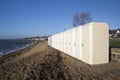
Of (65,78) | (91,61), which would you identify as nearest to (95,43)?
(91,61)

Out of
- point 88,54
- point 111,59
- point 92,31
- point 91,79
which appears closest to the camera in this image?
point 91,79

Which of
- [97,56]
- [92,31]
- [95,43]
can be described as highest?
[92,31]

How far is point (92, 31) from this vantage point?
978 centimetres

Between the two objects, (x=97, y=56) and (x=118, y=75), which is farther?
(x=97, y=56)

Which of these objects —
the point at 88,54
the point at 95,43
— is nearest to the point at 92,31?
the point at 95,43

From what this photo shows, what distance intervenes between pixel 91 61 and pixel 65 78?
3.49m

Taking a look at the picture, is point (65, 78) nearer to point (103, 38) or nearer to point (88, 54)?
point (88, 54)

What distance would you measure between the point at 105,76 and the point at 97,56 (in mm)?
3027

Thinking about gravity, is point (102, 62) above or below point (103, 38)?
below

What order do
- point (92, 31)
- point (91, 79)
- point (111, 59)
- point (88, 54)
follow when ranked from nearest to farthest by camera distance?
point (91, 79) → point (92, 31) → point (88, 54) → point (111, 59)

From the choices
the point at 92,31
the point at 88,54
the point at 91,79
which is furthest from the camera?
the point at 88,54

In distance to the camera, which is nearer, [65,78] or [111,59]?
[65,78]

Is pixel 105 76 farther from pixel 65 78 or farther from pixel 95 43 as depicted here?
pixel 95 43

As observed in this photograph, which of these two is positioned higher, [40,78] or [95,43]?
[95,43]
